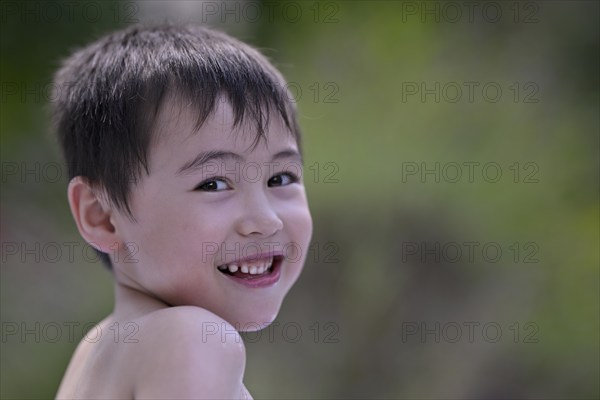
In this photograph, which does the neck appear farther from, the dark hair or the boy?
the dark hair

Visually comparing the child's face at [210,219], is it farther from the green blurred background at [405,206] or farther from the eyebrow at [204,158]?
the green blurred background at [405,206]

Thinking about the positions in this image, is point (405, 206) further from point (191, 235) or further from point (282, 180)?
point (191, 235)

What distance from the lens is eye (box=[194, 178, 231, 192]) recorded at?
1.10m

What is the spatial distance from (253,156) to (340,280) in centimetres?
165

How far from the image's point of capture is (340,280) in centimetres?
271

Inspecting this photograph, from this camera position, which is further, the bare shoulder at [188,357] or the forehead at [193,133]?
the forehead at [193,133]

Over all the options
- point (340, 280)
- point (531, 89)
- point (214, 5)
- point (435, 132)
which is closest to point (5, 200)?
point (214, 5)

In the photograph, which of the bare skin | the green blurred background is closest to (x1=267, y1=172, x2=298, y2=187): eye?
the bare skin

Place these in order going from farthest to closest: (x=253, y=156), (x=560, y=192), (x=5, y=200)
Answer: (x=5, y=200) < (x=560, y=192) < (x=253, y=156)

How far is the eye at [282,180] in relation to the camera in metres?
1.17

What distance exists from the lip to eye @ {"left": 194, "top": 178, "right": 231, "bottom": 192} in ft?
0.35

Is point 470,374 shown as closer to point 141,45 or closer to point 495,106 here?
point 495,106

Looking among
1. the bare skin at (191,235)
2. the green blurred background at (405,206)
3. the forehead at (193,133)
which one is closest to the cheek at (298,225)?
the bare skin at (191,235)

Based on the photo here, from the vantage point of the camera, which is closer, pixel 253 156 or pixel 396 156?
pixel 253 156
